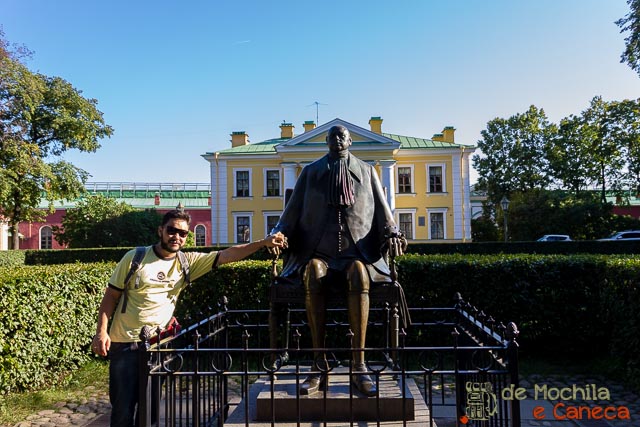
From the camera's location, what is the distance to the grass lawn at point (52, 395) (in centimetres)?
550

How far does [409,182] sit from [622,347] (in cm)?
2956

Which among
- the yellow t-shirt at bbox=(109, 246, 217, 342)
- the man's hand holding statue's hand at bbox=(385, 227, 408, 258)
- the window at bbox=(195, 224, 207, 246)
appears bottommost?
the yellow t-shirt at bbox=(109, 246, 217, 342)

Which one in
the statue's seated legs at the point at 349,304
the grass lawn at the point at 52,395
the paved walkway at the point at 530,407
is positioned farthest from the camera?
the grass lawn at the point at 52,395

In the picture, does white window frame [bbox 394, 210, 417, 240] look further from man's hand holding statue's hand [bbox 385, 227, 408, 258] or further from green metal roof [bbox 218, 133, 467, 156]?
man's hand holding statue's hand [bbox 385, 227, 408, 258]

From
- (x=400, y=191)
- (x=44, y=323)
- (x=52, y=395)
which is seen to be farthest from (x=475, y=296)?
(x=400, y=191)

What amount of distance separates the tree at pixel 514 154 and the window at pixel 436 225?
7.28 metres

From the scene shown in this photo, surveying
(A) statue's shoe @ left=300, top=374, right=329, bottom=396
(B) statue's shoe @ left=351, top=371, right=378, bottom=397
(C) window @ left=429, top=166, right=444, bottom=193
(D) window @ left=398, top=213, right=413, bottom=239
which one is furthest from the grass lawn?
(C) window @ left=429, top=166, right=444, bottom=193

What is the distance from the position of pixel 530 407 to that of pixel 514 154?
37.0 meters

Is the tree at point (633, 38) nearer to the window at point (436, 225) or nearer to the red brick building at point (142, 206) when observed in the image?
the window at point (436, 225)

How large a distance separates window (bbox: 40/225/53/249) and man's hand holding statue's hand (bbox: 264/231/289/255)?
47.2 meters

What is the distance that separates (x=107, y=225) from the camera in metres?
29.0

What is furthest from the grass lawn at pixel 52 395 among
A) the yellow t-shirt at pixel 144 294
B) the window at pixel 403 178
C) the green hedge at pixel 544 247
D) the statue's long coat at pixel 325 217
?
the window at pixel 403 178

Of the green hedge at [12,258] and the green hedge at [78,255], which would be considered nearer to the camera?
the green hedge at [12,258]

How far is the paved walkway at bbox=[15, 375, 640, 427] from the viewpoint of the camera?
4.98 m
